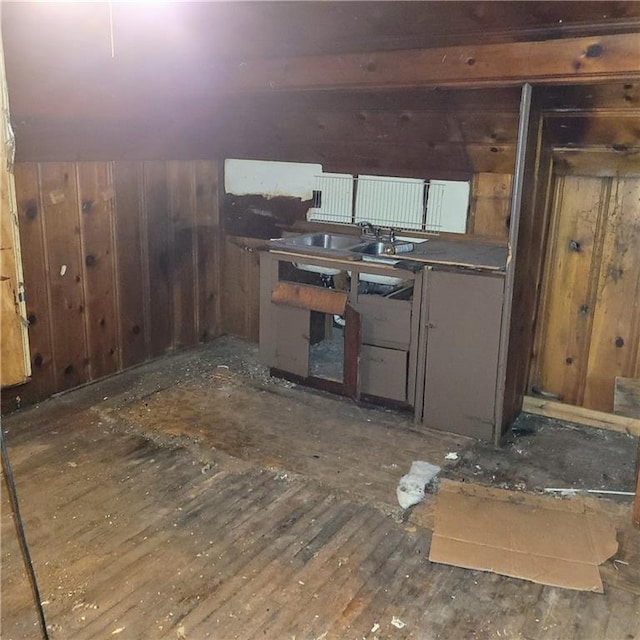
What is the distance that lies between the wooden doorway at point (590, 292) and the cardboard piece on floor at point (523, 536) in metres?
0.93

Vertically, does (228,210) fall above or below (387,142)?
below

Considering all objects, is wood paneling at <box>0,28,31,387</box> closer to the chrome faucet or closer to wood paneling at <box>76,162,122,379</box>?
wood paneling at <box>76,162,122,379</box>

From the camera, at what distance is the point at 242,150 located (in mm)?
4105

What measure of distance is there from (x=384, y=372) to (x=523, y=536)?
45.3 inches

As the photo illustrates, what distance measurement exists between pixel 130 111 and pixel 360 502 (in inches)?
83.3

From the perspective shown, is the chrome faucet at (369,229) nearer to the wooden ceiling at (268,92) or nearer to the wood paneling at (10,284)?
the wooden ceiling at (268,92)

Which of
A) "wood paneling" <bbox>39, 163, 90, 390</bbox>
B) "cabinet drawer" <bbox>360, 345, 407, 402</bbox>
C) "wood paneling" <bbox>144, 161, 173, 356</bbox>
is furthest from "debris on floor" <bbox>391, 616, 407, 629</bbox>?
"wood paneling" <bbox>144, 161, 173, 356</bbox>

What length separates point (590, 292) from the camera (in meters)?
3.21

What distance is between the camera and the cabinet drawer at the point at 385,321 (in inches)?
124

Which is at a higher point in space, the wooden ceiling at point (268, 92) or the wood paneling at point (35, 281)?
the wooden ceiling at point (268, 92)

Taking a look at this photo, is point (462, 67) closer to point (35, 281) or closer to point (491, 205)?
point (491, 205)

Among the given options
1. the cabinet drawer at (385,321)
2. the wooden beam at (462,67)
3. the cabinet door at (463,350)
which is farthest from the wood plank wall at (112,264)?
the cabinet door at (463,350)

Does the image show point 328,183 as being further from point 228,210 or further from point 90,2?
point 90,2

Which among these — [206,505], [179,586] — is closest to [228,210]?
[206,505]
